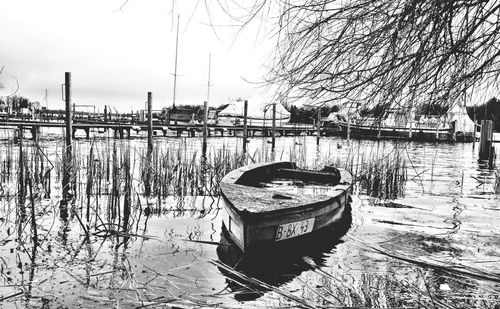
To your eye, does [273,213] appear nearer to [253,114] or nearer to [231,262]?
[231,262]

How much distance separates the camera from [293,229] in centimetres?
482

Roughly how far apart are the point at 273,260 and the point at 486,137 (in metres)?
18.4

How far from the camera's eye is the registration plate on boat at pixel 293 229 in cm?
461

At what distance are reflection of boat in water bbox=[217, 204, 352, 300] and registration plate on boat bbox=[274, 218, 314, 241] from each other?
0.12m

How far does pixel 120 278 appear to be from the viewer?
4027 millimetres

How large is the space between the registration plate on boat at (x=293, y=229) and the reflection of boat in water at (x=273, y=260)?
0.12m

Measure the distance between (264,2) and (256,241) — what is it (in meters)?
2.42

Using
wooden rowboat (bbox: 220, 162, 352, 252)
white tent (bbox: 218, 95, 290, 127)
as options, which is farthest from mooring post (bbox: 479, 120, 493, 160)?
white tent (bbox: 218, 95, 290, 127)

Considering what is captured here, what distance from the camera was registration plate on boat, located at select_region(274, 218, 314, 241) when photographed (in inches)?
182

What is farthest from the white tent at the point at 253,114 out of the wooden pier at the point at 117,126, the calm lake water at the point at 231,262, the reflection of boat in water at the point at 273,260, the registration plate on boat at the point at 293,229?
the registration plate on boat at the point at 293,229

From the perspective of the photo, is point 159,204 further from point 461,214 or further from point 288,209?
point 461,214

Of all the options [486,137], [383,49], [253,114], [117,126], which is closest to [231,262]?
[383,49]

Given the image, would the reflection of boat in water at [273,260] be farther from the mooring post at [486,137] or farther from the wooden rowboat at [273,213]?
the mooring post at [486,137]

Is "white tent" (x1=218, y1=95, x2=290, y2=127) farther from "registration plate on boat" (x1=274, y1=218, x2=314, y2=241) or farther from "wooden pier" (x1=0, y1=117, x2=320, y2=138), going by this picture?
"registration plate on boat" (x1=274, y1=218, x2=314, y2=241)
